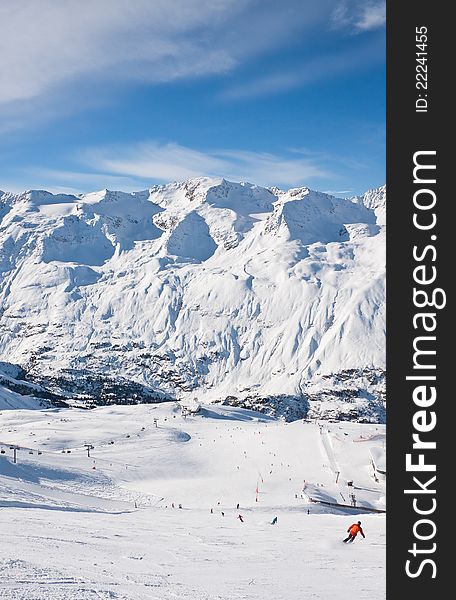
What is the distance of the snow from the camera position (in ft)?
49.2

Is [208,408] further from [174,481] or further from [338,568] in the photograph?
[338,568]

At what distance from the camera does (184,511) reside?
45219 millimetres

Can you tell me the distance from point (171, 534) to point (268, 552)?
6471 mm

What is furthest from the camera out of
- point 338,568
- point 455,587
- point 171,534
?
point 171,534

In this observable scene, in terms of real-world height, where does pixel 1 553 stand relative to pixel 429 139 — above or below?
below

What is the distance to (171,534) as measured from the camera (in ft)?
87.7

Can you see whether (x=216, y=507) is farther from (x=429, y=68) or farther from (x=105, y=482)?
(x=429, y=68)

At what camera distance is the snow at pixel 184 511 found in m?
15.0

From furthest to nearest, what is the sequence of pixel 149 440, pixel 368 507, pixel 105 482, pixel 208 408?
pixel 208 408 < pixel 149 440 < pixel 105 482 < pixel 368 507

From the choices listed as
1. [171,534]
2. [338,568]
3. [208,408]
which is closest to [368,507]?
[171,534]

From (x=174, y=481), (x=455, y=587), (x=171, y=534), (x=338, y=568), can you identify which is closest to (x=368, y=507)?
(x=174, y=481)

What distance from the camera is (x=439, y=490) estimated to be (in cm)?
771

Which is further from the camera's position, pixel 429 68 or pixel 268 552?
pixel 268 552

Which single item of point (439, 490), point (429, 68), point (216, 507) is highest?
point (429, 68)
